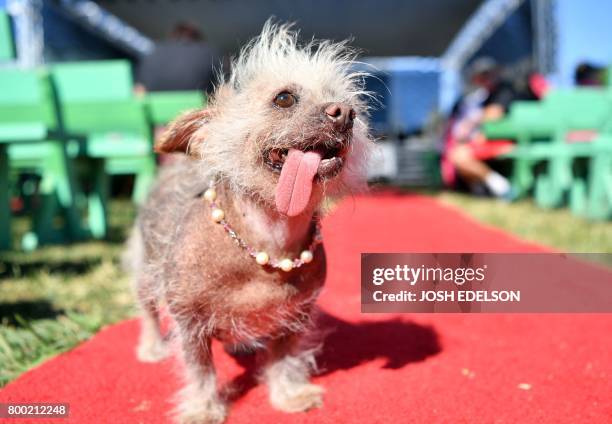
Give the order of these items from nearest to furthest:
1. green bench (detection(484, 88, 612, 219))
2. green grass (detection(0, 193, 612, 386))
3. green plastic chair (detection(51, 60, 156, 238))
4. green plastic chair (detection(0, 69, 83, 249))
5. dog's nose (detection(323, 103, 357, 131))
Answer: dog's nose (detection(323, 103, 357, 131)) → green grass (detection(0, 193, 612, 386)) → green plastic chair (detection(0, 69, 83, 249)) → green plastic chair (detection(51, 60, 156, 238)) → green bench (detection(484, 88, 612, 219))

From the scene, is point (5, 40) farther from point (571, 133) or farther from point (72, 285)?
point (571, 133)

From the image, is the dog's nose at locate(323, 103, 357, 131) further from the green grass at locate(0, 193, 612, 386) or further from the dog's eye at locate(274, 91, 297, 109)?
the green grass at locate(0, 193, 612, 386)

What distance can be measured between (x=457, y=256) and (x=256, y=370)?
2.87 feet

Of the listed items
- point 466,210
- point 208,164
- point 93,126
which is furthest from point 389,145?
point 208,164

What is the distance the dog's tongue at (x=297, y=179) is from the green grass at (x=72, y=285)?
1.39m

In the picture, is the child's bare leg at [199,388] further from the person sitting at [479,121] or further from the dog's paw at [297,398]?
the person sitting at [479,121]

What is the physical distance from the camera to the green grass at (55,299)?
7.51ft

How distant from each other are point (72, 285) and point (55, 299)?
28 centimetres

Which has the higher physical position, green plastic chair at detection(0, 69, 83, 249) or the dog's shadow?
green plastic chair at detection(0, 69, 83, 249)

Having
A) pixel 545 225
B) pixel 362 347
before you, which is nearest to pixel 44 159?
pixel 362 347

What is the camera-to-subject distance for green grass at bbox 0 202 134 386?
7.51 ft

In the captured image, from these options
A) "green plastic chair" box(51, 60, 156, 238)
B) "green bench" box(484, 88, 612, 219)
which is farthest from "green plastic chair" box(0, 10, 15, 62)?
"green bench" box(484, 88, 612, 219)

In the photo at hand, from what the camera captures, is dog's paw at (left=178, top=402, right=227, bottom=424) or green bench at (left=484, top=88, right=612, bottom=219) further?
green bench at (left=484, top=88, right=612, bottom=219)

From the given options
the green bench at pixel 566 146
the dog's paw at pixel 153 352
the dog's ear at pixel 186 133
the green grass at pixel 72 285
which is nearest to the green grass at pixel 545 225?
the green grass at pixel 72 285
